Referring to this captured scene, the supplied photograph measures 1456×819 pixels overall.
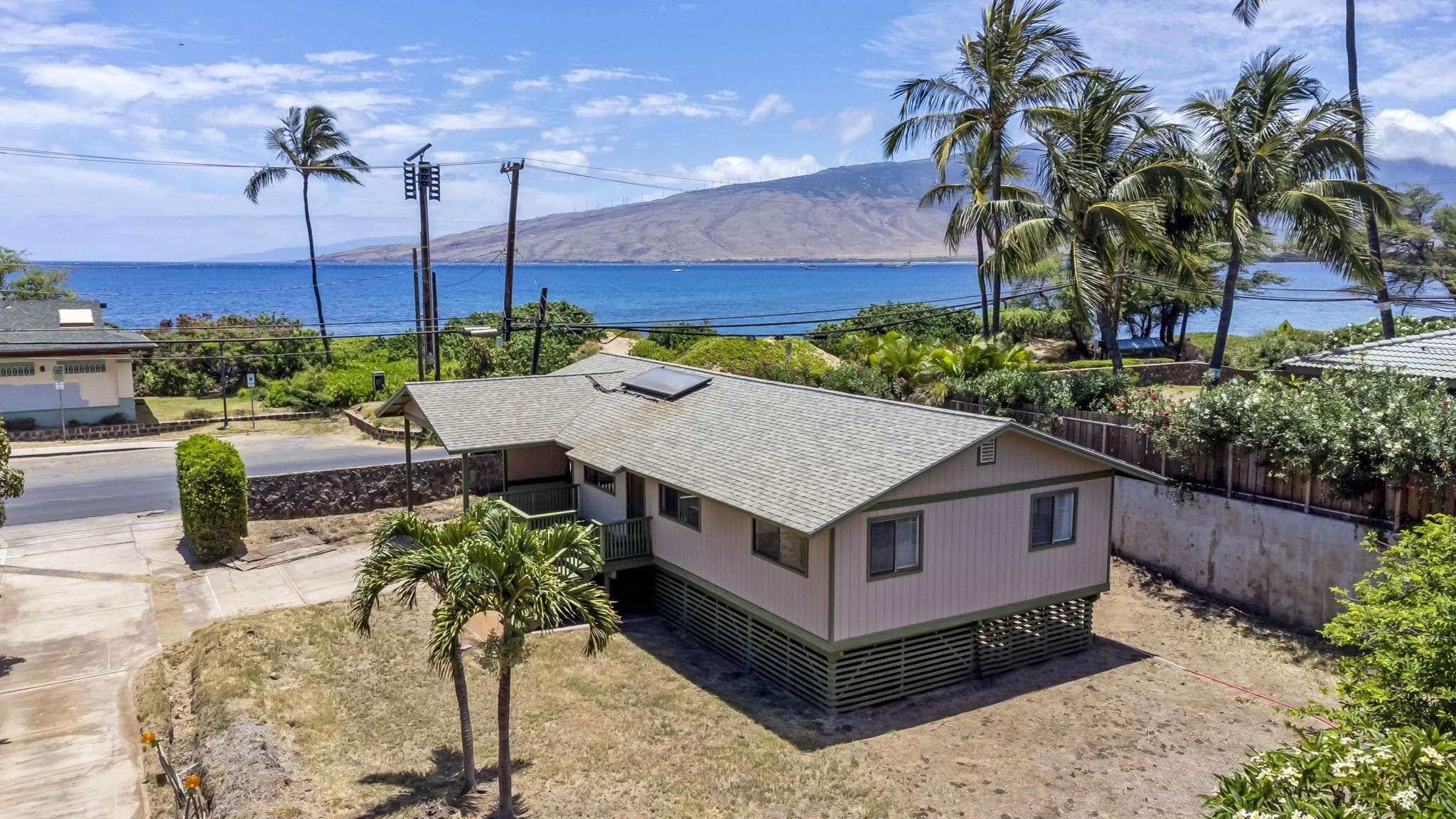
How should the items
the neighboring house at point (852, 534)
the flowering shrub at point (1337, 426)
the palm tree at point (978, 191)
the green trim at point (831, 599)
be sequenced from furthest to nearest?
the palm tree at point (978, 191) < the flowering shrub at point (1337, 426) < the neighboring house at point (852, 534) < the green trim at point (831, 599)

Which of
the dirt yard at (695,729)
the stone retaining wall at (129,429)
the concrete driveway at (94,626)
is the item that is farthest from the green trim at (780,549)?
the stone retaining wall at (129,429)

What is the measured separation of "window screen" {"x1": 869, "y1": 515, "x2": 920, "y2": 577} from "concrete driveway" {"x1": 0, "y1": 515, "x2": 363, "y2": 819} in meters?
10.5

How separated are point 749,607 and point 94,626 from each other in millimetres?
12739

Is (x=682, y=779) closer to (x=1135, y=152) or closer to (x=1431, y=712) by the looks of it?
(x=1431, y=712)

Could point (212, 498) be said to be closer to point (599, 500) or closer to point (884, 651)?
point (599, 500)

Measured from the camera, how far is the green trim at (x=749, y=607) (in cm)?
1475

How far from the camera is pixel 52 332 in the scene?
37406mm

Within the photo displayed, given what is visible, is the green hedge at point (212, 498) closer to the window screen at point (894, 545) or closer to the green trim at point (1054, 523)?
the window screen at point (894, 545)

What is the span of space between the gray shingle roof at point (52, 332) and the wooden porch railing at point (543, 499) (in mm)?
23041

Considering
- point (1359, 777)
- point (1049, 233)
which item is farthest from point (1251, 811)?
point (1049, 233)

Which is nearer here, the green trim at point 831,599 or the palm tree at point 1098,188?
the green trim at point 831,599

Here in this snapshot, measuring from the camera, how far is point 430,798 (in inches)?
482

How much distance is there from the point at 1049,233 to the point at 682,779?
17.6 m

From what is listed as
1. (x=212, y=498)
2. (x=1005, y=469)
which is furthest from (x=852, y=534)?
(x=212, y=498)
